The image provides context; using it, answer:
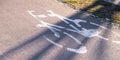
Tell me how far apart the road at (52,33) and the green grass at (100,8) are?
12.1 inches

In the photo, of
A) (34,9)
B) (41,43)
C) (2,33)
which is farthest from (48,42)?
(34,9)

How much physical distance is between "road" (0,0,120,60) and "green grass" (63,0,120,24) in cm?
31

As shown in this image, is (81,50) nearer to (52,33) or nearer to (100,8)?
(52,33)

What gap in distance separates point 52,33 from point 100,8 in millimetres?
2583

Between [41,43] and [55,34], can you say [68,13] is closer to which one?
[55,34]

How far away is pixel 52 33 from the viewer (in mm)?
7051

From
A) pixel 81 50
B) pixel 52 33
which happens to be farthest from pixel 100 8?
pixel 81 50

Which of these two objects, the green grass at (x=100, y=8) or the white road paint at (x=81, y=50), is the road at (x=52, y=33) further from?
the green grass at (x=100, y=8)

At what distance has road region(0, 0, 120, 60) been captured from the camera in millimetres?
6215

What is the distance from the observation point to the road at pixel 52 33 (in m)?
6.21

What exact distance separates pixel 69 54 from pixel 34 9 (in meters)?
2.47

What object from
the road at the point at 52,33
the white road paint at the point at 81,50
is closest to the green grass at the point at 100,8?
the road at the point at 52,33

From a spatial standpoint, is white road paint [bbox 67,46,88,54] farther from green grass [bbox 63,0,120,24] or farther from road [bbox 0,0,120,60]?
green grass [bbox 63,0,120,24]

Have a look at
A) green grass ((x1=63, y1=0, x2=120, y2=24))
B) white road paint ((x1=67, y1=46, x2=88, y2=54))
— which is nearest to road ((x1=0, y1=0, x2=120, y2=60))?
white road paint ((x1=67, y1=46, x2=88, y2=54))
